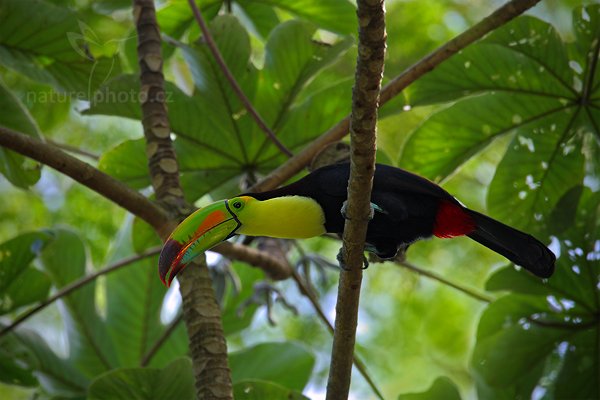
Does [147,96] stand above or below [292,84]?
below

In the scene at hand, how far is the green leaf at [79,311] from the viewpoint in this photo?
13.2 ft

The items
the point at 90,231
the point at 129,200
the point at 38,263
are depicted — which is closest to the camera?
the point at 129,200

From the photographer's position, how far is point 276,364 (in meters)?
3.92

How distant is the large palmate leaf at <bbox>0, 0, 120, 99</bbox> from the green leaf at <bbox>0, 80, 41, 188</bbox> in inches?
9.1

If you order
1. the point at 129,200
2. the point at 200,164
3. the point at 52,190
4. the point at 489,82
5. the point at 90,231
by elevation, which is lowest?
the point at 129,200

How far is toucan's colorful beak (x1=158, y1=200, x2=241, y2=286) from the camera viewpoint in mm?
2637

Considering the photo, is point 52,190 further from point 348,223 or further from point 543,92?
point 348,223

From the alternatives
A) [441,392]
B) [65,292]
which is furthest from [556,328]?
[65,292]

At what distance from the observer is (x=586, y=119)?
3535mm

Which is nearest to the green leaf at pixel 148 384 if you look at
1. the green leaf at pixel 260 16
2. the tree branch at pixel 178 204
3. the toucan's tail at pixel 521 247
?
the tree branch at pixel 178 204

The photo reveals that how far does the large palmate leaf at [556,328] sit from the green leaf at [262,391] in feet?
3.75

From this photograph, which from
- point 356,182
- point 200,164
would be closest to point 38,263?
point 200,164

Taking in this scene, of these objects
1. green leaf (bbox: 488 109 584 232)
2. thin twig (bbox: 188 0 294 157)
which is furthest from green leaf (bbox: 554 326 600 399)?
thin twig (bbox: 188 0 294 157)

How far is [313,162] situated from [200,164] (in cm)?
62
